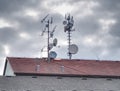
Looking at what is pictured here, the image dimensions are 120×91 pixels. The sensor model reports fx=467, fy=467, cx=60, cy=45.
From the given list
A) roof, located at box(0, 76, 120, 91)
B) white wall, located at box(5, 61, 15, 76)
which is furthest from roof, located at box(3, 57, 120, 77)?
white wall, located at box(5, 61, 15, 76)

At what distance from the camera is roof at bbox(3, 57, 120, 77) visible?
54.3 metres

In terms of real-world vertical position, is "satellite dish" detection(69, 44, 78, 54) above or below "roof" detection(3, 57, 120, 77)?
above

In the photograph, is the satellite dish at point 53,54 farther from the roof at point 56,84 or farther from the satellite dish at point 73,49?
the roof at point 56,84

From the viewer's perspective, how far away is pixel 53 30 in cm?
5991

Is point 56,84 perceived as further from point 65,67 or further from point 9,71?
point 9,71

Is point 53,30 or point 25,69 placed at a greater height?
point 53,30

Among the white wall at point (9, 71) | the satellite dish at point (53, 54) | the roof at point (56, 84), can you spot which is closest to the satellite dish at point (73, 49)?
the satellite dish at point (53, 54)

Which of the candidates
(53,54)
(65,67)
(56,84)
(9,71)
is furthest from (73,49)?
(9,71)

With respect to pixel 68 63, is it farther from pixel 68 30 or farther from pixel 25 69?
pixel 68 30

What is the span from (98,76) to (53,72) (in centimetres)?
539

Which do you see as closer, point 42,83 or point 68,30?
point 42,83

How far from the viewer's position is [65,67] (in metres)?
55.8

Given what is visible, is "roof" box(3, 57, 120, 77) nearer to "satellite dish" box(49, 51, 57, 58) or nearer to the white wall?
the white wall

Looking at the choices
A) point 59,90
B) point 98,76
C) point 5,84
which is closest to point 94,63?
point 98,76
